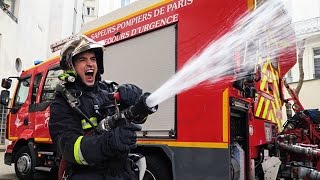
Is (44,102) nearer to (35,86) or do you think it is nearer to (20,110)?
(35,86)

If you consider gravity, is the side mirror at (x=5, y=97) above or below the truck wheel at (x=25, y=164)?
above

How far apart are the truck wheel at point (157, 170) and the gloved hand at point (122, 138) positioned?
2660mm

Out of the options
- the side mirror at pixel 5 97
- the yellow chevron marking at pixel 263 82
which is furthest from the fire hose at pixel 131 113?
the side mirror at pixel 5 97

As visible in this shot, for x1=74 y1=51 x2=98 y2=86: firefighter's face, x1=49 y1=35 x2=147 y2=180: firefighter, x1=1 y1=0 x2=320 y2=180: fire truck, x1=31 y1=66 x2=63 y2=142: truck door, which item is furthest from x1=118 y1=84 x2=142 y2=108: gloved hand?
x1=31 y1=66 x2=63 y2=142: truck door

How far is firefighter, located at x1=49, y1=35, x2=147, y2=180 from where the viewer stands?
187 centimetres

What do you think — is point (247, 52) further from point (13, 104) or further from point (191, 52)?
point (13, 104)

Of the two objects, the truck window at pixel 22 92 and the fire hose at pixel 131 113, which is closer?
the fire hose at pixel 131 113

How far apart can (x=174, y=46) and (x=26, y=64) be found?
15.4 m

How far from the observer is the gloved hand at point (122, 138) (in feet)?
6.00

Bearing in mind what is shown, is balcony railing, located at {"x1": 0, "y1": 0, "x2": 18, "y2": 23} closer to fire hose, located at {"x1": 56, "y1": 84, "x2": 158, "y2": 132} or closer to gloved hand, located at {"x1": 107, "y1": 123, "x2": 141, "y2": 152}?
fire hose, located at {"x1": 56, "y1": 84, "x2": 158, "y2": 132}

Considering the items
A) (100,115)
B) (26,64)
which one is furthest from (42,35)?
(100,115)

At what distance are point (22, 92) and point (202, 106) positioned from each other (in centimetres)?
506

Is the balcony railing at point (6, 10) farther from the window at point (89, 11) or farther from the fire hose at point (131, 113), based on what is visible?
the window at point (89, 11)

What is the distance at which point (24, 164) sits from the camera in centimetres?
707
